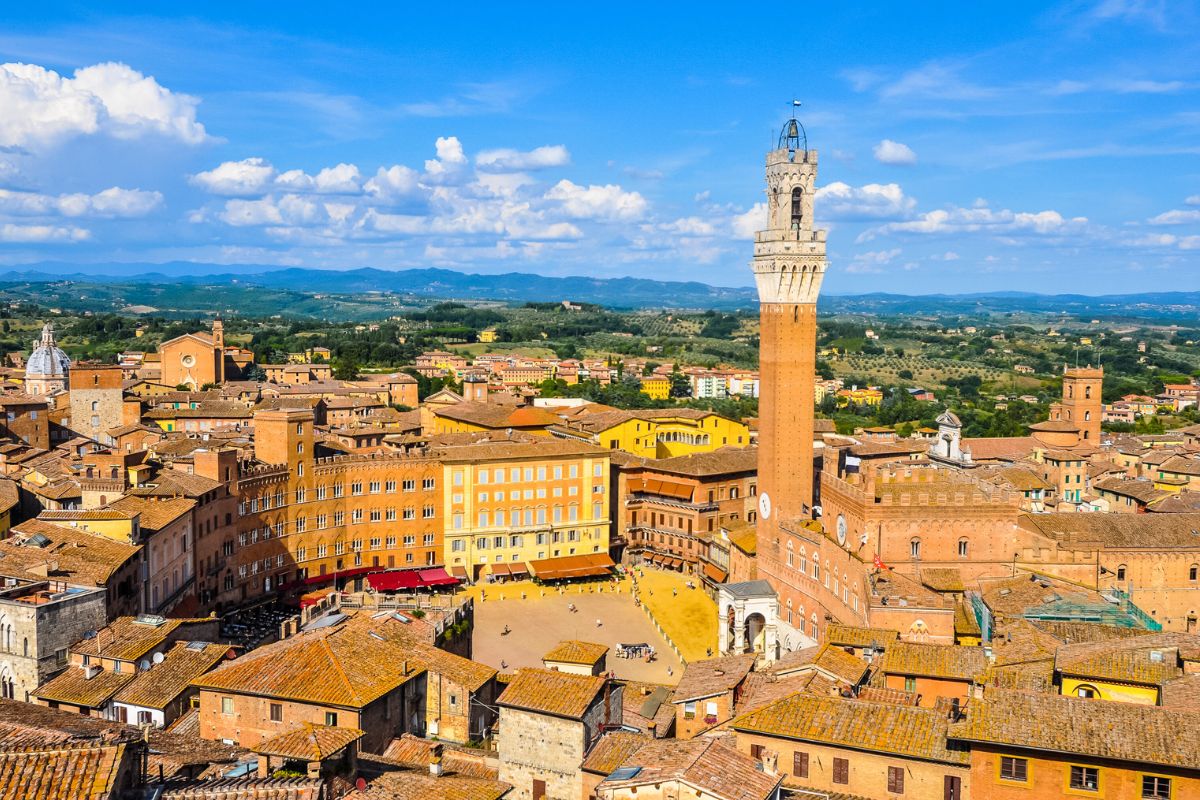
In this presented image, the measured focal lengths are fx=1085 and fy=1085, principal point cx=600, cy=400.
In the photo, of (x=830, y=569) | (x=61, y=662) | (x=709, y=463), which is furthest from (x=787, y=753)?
(x=709, y=463)

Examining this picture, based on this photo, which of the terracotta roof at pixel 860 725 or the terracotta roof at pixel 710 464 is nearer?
the terracotta roof at pixel 860 725

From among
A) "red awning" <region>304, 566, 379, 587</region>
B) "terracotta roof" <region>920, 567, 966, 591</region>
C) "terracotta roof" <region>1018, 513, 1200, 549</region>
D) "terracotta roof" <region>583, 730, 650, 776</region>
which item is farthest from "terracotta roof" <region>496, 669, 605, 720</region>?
"red awning" <region>304, 566, 379, 587</region>

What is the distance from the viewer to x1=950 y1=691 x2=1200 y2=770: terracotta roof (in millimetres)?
19766

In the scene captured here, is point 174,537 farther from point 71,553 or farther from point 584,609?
point 584,609

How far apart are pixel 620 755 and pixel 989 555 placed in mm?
31623

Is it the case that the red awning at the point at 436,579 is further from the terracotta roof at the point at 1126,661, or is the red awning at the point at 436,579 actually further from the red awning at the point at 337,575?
the terracotta roof at the point at 1126,661

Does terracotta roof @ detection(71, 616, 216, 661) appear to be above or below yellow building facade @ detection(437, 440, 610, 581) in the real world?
above

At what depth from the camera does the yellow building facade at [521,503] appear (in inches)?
2709

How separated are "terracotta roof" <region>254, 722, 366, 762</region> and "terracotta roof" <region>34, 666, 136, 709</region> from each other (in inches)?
453

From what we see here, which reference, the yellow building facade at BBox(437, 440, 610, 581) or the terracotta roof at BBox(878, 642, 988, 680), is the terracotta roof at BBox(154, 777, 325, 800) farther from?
the yellow building facade at BBox(437, 440, 610, 581)

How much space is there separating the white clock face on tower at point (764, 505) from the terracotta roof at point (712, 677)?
1023 inches

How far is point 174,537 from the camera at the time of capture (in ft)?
158

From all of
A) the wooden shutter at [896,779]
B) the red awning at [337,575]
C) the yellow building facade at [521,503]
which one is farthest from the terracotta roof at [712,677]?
the yellow building facade at [521,503]

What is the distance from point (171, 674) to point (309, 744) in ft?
40.7
